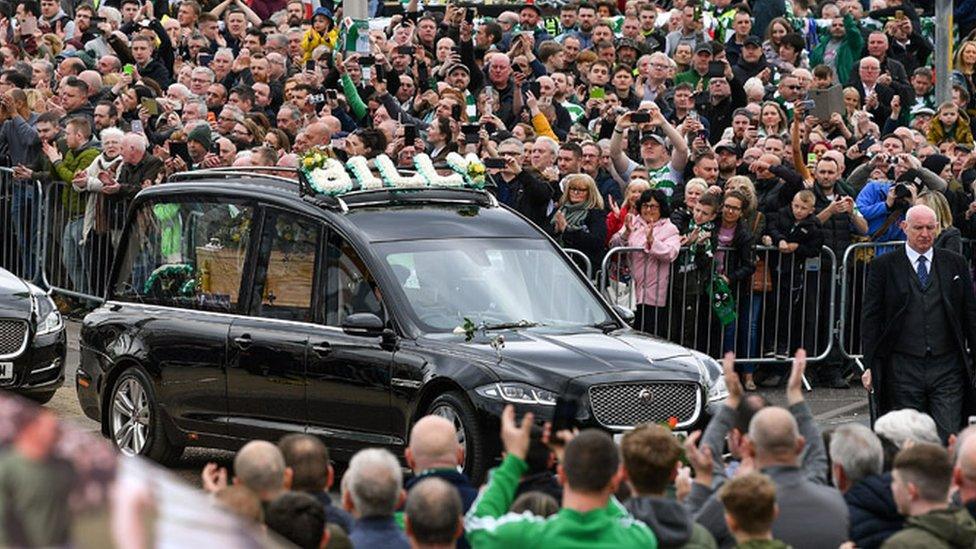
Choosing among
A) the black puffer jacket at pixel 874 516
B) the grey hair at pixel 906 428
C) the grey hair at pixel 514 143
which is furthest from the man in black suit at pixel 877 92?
the black puffer jacket at pixel 874 516

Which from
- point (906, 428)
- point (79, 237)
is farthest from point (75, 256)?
point (906, 428)

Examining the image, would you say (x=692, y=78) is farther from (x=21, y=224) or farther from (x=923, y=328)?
(x=923, y=328)

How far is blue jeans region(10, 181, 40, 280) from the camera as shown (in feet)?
65.0

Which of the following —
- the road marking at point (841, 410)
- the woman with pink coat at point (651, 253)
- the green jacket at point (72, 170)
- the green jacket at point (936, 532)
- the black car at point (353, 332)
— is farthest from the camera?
the green jacket at point (72, 170)

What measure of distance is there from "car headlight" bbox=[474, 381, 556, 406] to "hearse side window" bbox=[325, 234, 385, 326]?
1.03 meters

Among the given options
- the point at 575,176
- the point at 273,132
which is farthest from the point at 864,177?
the point at 273,132

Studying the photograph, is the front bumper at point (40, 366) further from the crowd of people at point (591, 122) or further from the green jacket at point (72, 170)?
the green jacket at point (72, 170)

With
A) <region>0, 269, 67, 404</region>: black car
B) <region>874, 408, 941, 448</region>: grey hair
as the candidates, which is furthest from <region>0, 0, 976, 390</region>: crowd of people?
<region>874, 408, 941, 448</region>: grey hair

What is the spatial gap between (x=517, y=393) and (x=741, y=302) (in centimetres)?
577

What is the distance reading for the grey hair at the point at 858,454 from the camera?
25.8 ft

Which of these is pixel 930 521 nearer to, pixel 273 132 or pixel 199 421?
pixel 199 421

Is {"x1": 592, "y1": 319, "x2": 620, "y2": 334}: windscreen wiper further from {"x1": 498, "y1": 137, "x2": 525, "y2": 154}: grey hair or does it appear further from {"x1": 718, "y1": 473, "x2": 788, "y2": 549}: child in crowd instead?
{"x1": 718, "y1": 473, "x2": 788, "y2": 549}: child in crowd

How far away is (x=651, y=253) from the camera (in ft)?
52.4

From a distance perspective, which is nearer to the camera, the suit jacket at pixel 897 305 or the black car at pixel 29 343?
the suit jacket at pixel 897 305
